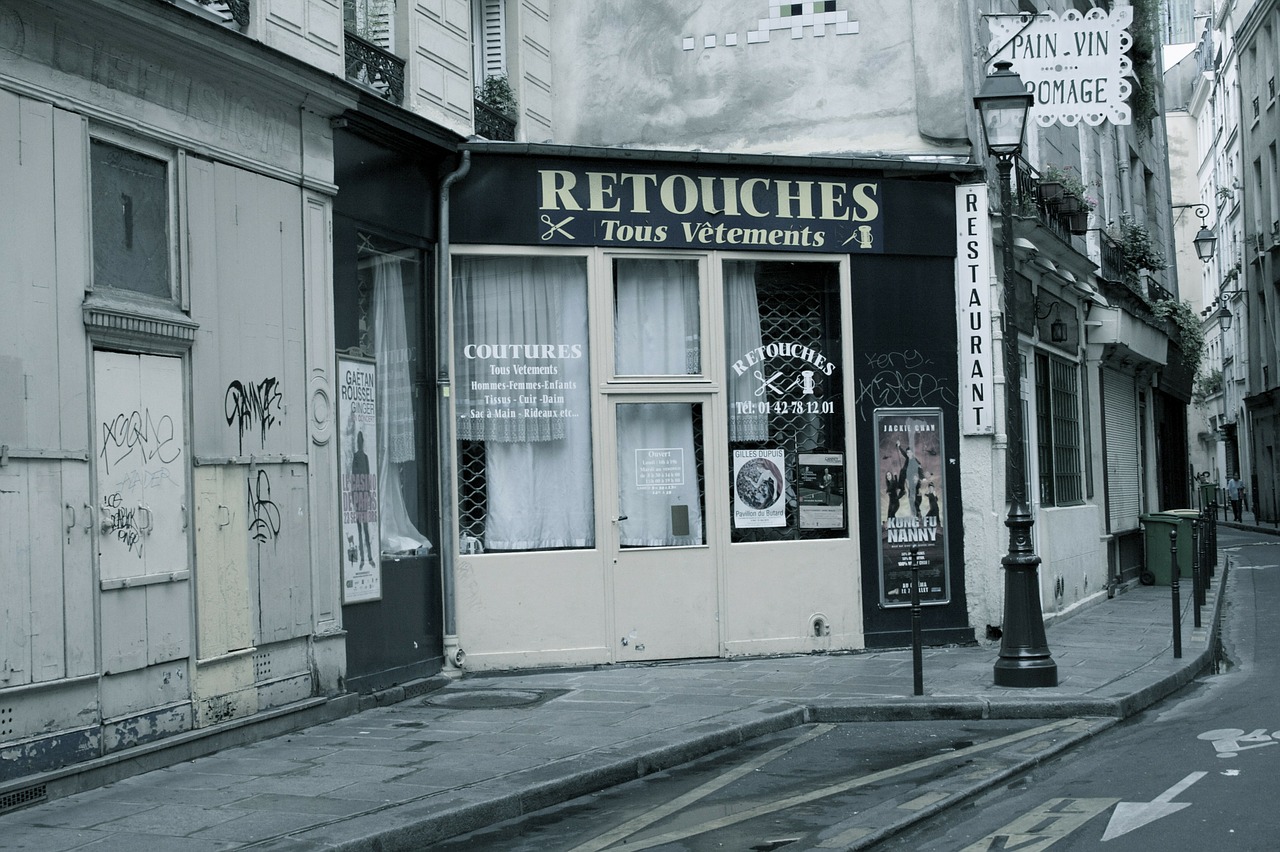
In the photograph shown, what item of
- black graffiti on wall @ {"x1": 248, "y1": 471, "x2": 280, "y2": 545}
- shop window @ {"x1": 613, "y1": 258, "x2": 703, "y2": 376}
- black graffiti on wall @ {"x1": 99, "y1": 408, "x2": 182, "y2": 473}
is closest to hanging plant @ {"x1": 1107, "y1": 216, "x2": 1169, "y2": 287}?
shop window @ {"x1": 613, "y1": 258, "x2": 703, "y2": 376}

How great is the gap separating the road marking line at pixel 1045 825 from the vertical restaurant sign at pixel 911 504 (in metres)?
5.98

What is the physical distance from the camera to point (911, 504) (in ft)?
42.3

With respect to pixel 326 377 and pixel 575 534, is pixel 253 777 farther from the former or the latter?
pixel 575 534

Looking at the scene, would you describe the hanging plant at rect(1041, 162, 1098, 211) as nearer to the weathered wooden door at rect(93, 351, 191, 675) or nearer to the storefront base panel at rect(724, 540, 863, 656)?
the storefront base panel at rect(724, 540, 863, 656)

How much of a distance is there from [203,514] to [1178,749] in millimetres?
5984

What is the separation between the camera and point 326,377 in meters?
9.99

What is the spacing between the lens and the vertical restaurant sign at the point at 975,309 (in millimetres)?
12953

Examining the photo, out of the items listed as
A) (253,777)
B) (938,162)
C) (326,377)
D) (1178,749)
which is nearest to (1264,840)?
(1178,749)

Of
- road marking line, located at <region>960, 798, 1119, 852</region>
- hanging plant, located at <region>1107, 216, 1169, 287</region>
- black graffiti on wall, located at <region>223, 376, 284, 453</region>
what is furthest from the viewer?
hanging plant, located at <region>1107, 216, 1169, 287</region>

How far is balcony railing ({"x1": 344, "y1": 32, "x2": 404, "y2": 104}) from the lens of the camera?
10461mm

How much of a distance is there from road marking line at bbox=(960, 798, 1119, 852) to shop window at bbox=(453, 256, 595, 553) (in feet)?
19.9

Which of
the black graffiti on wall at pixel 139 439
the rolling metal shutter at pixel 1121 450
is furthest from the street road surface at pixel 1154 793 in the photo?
the rolling metal shutter at pixel 1121 450

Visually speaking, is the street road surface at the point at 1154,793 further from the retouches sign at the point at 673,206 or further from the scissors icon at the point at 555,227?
the scissors icon at the point at 555,227

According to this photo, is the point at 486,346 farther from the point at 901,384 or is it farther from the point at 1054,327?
the point at 1054,327
